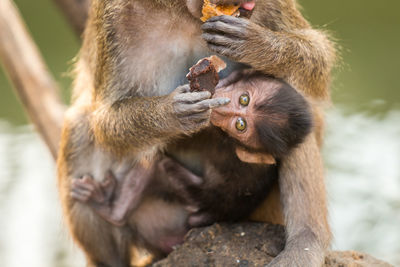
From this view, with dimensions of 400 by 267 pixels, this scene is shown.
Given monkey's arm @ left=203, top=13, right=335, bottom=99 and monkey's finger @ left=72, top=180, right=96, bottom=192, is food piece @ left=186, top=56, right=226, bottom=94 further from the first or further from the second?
monkey's finger @ left=72, top=180, right=96, bottom=192

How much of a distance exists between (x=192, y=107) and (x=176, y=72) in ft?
2.40

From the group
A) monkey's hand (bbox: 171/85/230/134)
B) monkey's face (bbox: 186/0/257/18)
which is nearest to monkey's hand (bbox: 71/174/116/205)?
monkey's hand (bbox: 171/85/230/134)

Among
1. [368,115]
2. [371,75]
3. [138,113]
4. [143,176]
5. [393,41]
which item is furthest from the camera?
[393,41]

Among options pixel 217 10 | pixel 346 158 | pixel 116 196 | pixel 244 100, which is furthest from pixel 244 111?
pixel 346 158

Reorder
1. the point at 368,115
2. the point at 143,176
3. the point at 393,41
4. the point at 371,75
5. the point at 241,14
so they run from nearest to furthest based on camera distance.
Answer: the point at 241,14 → the point at 143,176 → the point at 368,115 → the point at 371,75 → the point at 393,41

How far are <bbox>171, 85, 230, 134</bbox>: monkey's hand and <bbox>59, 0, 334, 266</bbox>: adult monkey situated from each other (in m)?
0.04

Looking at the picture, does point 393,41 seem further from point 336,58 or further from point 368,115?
point 336,58

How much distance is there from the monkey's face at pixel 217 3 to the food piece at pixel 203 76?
13.6 inches

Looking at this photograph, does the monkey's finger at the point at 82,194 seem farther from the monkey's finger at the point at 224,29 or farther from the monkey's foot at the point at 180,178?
the monkey's finger at the point at 224,29

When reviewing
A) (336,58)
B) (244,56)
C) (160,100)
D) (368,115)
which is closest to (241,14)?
(244,56)

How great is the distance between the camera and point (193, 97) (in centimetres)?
384

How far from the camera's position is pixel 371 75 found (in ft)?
32.5

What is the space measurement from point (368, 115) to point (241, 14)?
5521 mm

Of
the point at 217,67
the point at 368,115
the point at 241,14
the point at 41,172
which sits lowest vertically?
the point at 368,115
